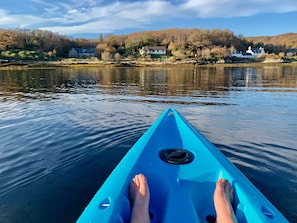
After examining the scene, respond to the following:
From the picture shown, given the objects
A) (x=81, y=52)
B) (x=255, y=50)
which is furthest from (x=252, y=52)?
(x=81, y=52)

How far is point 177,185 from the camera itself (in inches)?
151

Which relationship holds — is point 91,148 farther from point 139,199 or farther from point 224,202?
point 224,202

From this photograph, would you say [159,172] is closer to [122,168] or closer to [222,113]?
[122,168]

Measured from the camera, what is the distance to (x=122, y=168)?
4.00m

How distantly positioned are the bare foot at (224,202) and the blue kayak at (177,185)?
112 millimetres

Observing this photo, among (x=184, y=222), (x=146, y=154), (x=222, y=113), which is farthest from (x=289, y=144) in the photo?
(x=184, y=222)

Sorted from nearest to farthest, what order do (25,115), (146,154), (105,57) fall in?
(146,154) → (25,115) → (105,57)

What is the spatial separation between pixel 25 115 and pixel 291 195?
10.6 m

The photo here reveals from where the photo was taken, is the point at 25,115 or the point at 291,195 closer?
the point at 291,195

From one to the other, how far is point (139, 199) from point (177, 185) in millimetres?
775

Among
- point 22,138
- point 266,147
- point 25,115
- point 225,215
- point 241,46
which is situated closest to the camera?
point 225,215

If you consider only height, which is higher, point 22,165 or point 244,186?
point 244,186

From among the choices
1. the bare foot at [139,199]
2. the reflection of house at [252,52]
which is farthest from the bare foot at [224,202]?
the reflection of house at [252,52]

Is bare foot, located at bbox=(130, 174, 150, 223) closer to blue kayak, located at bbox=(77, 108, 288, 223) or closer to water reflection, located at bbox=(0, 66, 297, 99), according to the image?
blue kayak, located at bbox=(77, 108, 288, 223)
